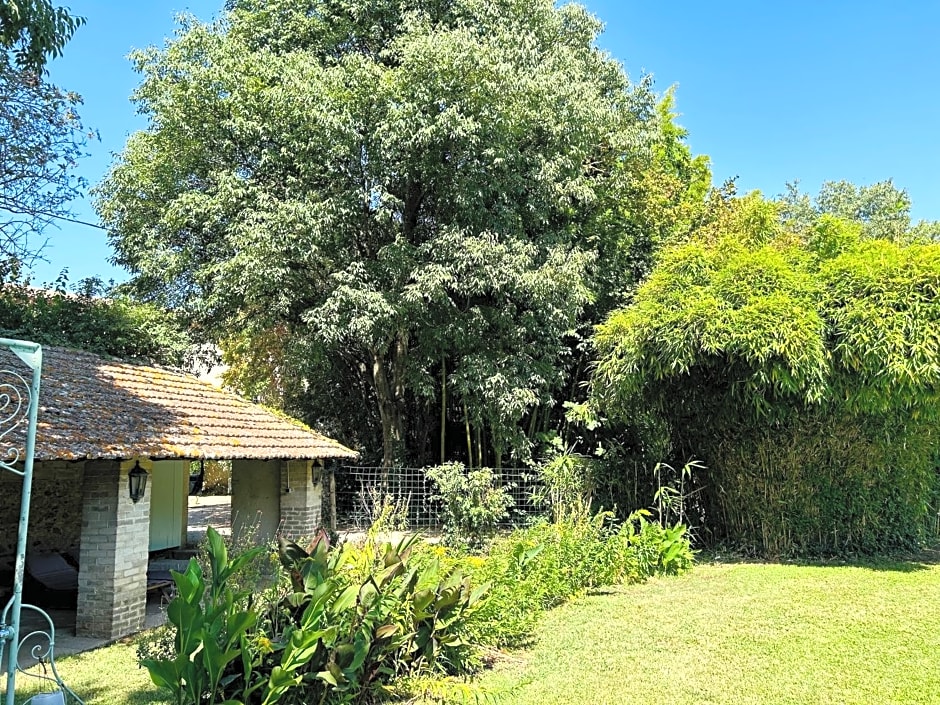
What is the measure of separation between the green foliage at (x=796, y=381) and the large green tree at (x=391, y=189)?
2.51 m

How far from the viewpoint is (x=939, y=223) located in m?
27.6

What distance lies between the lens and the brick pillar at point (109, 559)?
691 cm

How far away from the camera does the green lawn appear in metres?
5.10

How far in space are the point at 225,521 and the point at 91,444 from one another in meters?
11.9

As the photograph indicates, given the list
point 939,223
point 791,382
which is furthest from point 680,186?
point 939,223

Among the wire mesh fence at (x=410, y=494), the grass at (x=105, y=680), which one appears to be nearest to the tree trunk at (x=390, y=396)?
the wire mesh fence at (x=410, y=494)

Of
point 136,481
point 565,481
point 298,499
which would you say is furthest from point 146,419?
point 565,481

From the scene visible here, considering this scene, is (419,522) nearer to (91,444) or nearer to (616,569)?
(616,569)

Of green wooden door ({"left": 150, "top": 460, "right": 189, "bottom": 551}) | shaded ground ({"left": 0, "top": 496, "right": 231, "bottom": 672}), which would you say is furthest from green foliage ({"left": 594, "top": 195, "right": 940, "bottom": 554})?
green wooden door ({"left": 150, "top": 460, "right": 189, "bottom": 551})

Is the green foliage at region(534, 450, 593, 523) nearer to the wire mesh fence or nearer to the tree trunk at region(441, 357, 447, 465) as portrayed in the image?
the wire mesh fence

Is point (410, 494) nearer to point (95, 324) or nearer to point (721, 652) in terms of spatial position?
point (95, 324)

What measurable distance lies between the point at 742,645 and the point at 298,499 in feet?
23.4

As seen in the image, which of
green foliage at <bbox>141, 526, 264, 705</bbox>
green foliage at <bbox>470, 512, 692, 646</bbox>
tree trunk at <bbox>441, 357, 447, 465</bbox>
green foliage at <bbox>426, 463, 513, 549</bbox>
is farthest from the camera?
tree trunk at <bbox>441, 357, 447, 465</bbox>

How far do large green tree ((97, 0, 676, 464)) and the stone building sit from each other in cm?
251
